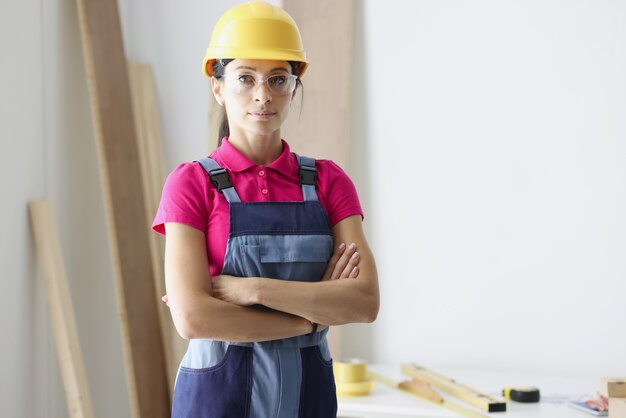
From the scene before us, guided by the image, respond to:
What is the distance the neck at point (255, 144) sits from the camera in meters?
2.08

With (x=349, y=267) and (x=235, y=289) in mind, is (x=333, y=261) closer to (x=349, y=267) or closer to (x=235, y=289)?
(x=349, y=267)

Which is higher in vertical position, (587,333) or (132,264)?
(132,264)

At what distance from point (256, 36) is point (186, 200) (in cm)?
44

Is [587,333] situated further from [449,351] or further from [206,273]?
[206,273]

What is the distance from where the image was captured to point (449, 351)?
3.62m

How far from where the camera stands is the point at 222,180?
6.55 feet

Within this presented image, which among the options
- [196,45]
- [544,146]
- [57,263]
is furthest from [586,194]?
[57,263]

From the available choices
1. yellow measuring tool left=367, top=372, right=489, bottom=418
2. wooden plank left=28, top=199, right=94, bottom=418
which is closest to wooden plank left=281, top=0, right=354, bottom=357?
yellow measuring tool left=367, top=372, right=489, bottom=418

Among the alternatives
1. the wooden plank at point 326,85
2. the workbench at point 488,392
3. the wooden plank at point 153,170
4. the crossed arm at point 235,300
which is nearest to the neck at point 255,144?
the crossed arm at point 235,300

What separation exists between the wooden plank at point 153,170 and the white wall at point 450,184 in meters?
0.23

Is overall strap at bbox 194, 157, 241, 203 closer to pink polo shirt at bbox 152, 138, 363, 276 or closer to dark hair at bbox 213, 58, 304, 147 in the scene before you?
pink polo shirt at bbox 152, 138, 363, 276

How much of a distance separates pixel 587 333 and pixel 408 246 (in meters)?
0.83

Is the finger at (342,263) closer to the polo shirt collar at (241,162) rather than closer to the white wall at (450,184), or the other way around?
the polo shirt collar at (241,162)

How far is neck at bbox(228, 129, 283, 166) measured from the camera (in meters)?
2.08
